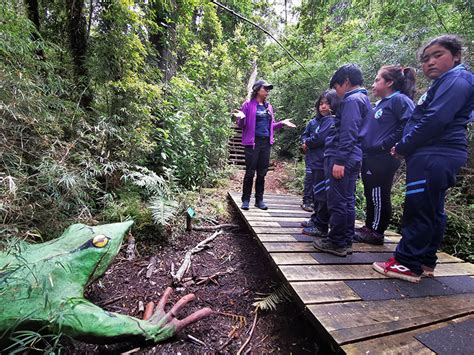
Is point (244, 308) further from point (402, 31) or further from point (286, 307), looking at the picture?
point (402, 31)

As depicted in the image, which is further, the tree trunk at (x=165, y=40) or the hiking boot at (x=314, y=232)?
the tree trunk at (x=165, y=40)

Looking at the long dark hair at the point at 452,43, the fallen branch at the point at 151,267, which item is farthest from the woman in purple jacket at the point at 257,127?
Result: the long dark hair at the point at 452,43

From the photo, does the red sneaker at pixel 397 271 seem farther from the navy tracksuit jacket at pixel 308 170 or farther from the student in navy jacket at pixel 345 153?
the navy tracksuit jacket at pixel 308 170

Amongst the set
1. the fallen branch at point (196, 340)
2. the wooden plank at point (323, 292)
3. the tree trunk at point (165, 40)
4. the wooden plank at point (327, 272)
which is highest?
the tree trunk at point (165, 40)

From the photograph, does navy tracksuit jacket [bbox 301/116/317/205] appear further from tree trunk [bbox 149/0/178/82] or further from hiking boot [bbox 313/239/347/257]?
tree trunk [bbox 149/0/178/82]

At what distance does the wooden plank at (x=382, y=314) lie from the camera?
1405 millimetres

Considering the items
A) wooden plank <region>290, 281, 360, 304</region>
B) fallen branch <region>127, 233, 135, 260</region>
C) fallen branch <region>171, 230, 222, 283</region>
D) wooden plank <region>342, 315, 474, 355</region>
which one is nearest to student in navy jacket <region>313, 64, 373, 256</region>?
wooden plank <region>290, 281, 360, 304</region>

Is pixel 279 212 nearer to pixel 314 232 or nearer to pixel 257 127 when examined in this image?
pixel 314 232

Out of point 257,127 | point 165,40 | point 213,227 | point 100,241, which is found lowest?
point 213,227

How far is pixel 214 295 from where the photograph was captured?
2.47 metres

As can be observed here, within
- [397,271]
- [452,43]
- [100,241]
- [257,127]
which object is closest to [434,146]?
[452,43]

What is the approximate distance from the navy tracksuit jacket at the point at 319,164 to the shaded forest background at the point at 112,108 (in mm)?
1739

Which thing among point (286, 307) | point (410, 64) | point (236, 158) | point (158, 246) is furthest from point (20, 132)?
point (236, 158)

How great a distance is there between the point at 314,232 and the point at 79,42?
15.4 ft
